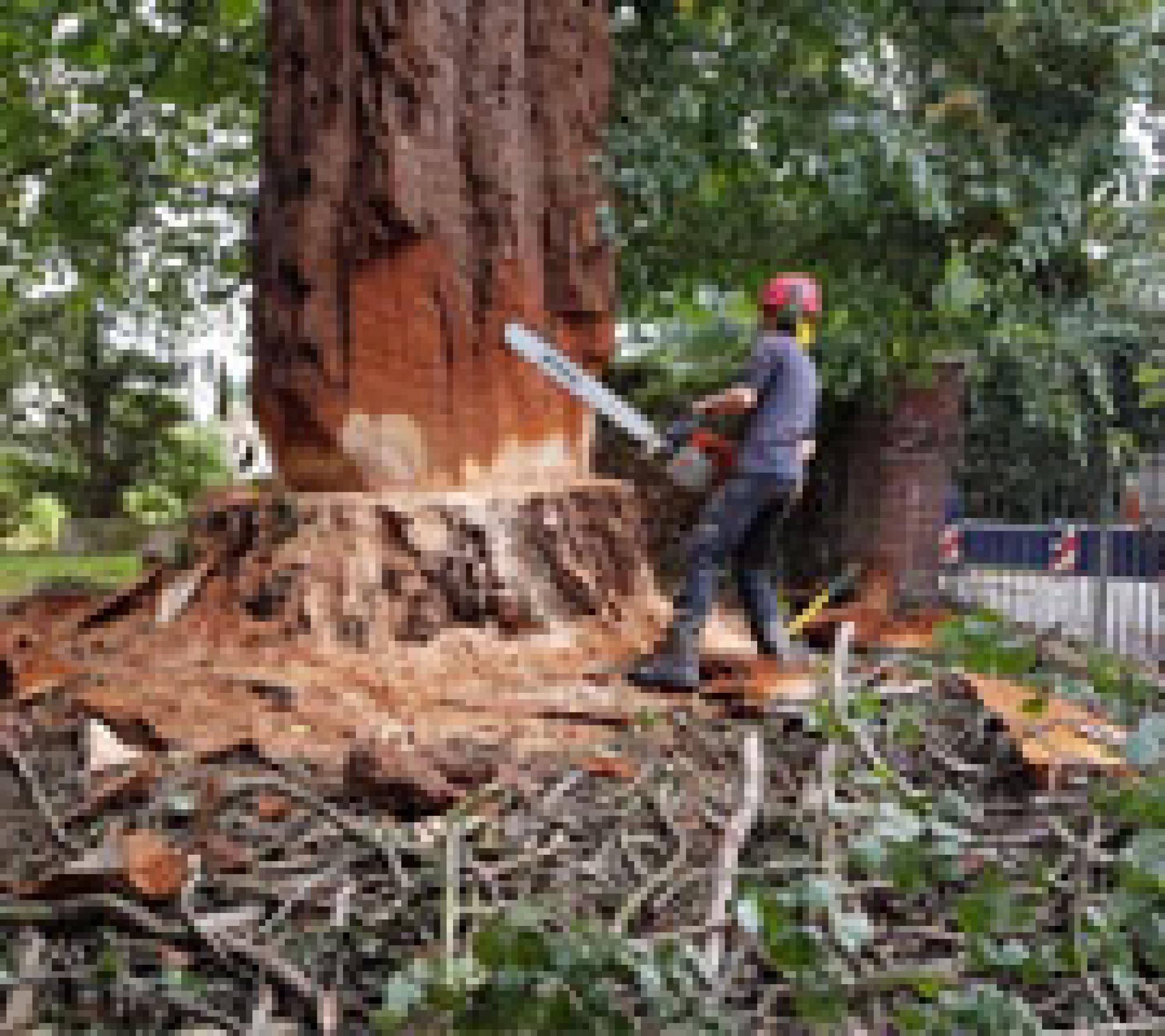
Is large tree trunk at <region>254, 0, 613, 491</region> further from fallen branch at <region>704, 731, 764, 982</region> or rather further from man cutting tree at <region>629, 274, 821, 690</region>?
fallen branch at <region>704, 731, 764, 982</region>

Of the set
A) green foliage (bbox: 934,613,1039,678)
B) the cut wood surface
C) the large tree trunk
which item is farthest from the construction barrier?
the large tree trunk

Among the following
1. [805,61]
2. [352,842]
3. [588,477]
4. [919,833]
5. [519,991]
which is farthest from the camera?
[805,61]

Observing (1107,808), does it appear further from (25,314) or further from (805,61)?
(25,314)

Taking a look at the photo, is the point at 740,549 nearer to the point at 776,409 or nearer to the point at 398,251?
the point at 776,409

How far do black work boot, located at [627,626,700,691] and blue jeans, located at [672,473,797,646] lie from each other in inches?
1.0

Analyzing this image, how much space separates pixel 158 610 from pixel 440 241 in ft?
5.28

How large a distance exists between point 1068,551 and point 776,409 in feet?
15.2

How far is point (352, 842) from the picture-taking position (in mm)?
3387

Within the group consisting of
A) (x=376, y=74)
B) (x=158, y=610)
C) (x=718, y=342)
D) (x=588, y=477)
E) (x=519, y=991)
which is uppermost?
(x=376, y=74)

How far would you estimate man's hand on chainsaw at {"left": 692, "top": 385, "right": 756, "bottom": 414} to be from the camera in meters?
4.72

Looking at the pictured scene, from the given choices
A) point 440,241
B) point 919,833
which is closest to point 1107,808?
point 919,833

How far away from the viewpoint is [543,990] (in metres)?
2.68

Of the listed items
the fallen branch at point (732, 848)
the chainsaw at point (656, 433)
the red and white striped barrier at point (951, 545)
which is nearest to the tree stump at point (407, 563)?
the chainsaw at point (656, 433)

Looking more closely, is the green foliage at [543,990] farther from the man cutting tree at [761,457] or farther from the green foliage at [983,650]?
the green foliage at [983,650]
